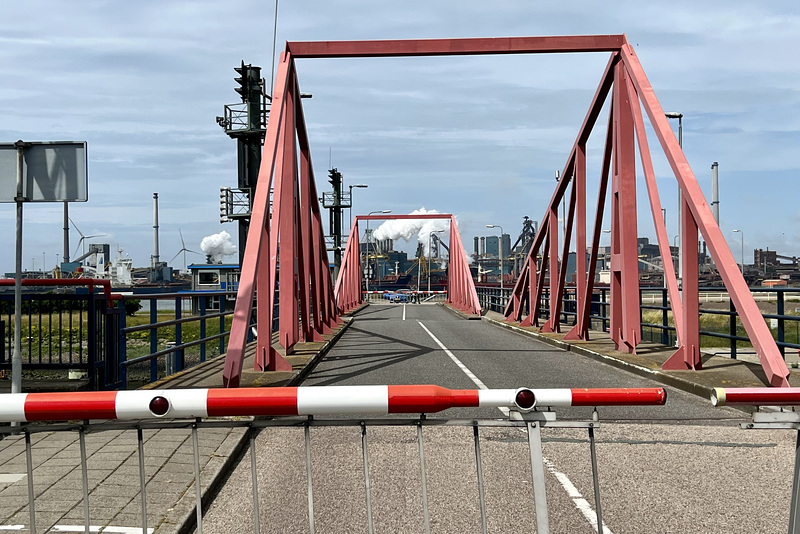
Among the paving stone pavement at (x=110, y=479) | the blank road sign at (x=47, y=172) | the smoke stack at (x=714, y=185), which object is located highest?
the smoke stack at (x=714, y=185)

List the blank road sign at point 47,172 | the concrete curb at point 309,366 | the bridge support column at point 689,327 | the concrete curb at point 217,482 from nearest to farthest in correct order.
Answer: the concrete curb at point 217,482 < the blank road sign at point 47,172 < the concrete curb at point 309,366 < the bridge support column at point 689,327

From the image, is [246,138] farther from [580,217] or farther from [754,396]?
[754,396]

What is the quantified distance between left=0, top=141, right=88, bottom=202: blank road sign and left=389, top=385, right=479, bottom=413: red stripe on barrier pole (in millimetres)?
5228

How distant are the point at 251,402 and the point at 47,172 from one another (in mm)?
5322

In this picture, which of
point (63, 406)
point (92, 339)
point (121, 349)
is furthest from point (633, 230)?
point (63, 406)

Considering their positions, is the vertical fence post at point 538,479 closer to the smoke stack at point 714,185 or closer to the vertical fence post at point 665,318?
the vertical fence post at point 665,318

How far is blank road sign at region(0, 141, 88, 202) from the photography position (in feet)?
24.5

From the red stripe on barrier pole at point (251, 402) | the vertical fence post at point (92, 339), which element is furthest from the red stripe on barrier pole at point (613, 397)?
the vertical fence post at point (92, 339)

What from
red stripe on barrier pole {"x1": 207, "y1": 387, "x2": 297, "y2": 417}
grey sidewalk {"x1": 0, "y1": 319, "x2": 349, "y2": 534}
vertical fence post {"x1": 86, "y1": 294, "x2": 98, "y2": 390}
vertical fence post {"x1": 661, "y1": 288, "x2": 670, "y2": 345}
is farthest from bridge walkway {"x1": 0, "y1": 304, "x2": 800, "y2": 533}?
vertical fence post {"x1": 661, "y1": 288, "x2": 670, "y2": 345}

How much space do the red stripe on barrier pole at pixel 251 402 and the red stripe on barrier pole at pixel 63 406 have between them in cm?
42

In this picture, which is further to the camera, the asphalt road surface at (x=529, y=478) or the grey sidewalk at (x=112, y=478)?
the asphalt road surface at (x=529, y=478)

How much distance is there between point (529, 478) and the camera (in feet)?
19.1

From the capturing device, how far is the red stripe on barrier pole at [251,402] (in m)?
3.27

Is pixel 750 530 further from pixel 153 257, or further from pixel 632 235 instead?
pixel 153 257
